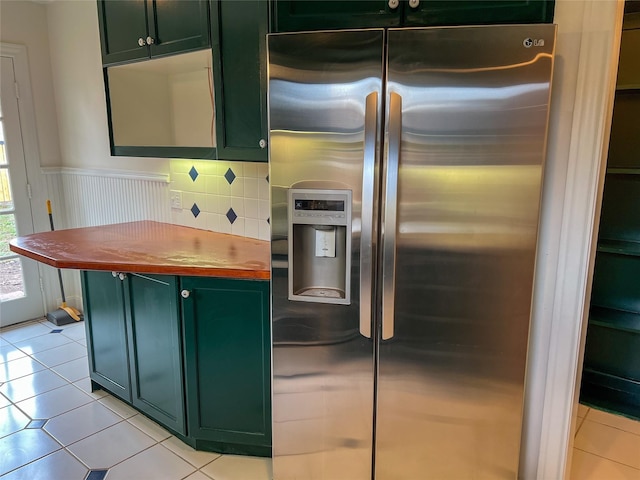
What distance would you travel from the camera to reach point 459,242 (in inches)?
63.5

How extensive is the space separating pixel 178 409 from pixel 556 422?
1.66 metres

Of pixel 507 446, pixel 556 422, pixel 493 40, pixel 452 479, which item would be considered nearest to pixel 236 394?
pixel 452 479

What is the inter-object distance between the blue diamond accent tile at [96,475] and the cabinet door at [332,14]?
6.77 ft

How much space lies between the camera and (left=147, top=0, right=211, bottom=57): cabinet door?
7.01 feet

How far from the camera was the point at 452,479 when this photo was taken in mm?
1804

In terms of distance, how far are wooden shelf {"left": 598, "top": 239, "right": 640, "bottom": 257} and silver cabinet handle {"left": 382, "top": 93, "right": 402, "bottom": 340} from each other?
162 cm

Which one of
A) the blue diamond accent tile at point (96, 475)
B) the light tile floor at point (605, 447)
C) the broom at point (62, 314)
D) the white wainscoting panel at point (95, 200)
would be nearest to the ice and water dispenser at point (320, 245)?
the blue diamond accent tile at point (96, 475)

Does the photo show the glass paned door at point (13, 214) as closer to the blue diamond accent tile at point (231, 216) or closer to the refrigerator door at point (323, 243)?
the blue diamond accent tile at point (231, 216)

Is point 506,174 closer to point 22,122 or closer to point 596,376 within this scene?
point 596,376

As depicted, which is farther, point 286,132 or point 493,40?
point 286,132

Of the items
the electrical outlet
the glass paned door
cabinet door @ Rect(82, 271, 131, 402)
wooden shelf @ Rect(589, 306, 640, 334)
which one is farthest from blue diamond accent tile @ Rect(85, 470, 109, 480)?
wooden shelf @ Rect(589, 306, 640, 334)

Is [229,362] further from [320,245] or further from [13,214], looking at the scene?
[13,214]

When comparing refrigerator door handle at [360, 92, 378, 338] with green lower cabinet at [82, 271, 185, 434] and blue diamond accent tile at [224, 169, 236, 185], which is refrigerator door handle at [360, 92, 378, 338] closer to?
green lower cabinet at [82, 271, 185, 434]

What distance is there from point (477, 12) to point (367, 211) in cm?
77
